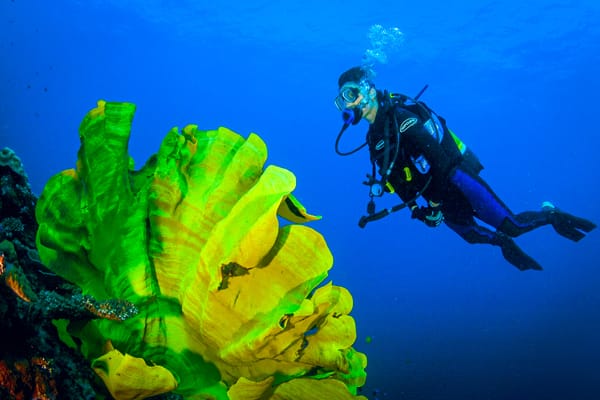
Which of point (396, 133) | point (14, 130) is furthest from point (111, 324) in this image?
point (14, 130)

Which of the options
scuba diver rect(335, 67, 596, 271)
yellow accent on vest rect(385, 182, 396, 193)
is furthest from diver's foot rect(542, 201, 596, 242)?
yellow accent on vest rect(385, 182, 396, 193)

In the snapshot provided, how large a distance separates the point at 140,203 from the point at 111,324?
1.60 feet

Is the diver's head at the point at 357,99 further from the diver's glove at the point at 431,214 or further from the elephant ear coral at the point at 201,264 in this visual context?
the elephant ear coral at the point at 201,264

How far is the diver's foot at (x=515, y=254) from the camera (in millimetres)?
6417

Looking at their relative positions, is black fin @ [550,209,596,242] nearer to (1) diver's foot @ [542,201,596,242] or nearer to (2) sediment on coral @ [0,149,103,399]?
(1) diver's foot @ [542,201,596,242]

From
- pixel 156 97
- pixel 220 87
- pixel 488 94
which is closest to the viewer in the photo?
pixel 488 94

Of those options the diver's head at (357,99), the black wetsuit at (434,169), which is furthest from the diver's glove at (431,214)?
the diver's head at (357,99)

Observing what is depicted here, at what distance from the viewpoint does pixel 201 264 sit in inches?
54.4

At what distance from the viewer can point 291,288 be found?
1452 mm

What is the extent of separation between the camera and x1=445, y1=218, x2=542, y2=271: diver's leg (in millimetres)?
6449

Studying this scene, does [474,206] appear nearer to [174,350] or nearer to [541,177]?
[174,350]

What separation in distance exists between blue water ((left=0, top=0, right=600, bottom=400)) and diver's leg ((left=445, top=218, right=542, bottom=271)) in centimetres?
311

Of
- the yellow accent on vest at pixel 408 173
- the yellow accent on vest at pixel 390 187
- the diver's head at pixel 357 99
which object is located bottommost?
the yellow accent on vest at pixel 390 187

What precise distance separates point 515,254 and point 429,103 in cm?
6344
